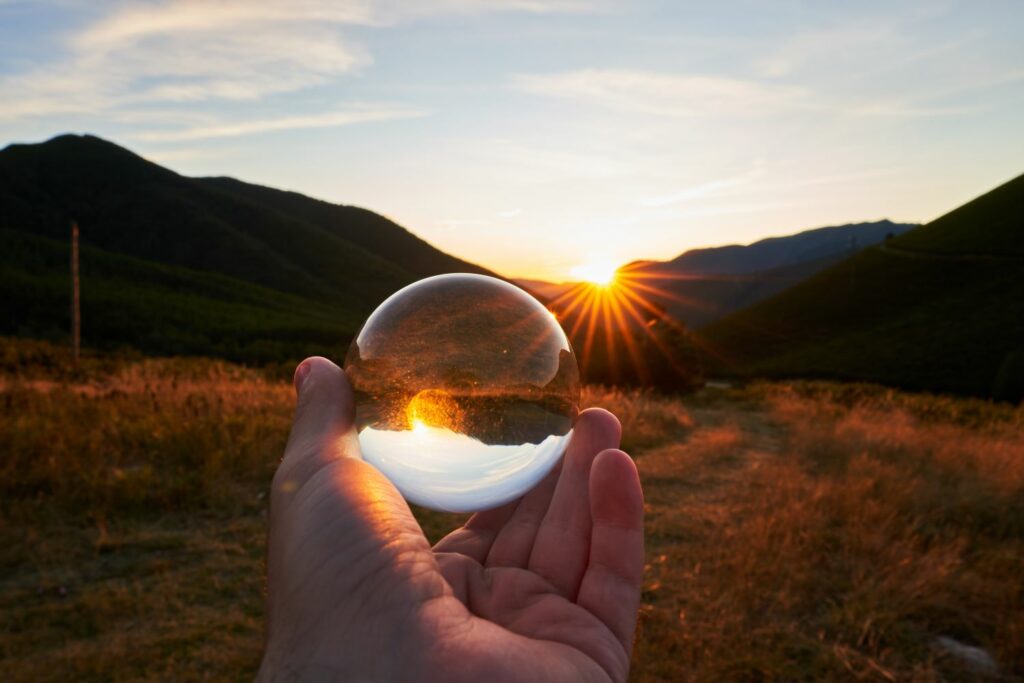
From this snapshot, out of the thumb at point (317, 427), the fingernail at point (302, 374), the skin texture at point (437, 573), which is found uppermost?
the fingernail at point (302, 374)

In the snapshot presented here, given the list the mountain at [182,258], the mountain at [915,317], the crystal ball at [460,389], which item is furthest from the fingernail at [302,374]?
the mountain at [182,258]

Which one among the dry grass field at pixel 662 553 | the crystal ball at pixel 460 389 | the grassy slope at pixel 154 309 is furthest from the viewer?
the grassy slope at pixel 154 309

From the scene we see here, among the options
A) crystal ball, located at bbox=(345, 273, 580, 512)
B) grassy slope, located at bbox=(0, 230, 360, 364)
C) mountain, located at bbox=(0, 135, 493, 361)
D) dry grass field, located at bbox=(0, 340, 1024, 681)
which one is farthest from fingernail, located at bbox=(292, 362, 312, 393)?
mountain, located at bbox=(0, 135, 493, 361)

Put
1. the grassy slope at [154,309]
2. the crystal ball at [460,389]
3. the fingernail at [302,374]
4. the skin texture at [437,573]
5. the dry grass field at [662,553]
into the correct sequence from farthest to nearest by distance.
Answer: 1. the grassy slope at [154,309]
2. the dry grass field at [662,553]
3. the fingernail at [302,374]
4. the crystal ball at [460,389]
5. the skin texture at [437,573]

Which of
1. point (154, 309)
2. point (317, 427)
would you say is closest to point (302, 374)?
point (317, 427)

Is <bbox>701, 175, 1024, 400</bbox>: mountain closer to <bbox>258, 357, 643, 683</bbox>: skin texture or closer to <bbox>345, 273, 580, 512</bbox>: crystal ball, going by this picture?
<bbox>258, 357, 643, 683</bbox>: skin texture

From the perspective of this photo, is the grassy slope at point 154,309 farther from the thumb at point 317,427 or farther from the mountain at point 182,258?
the thumb at point 317,427

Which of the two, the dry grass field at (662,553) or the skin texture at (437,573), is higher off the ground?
the skin texture at (437,573)

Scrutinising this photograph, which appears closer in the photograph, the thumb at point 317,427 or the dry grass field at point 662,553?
the thumb at point 317,427
